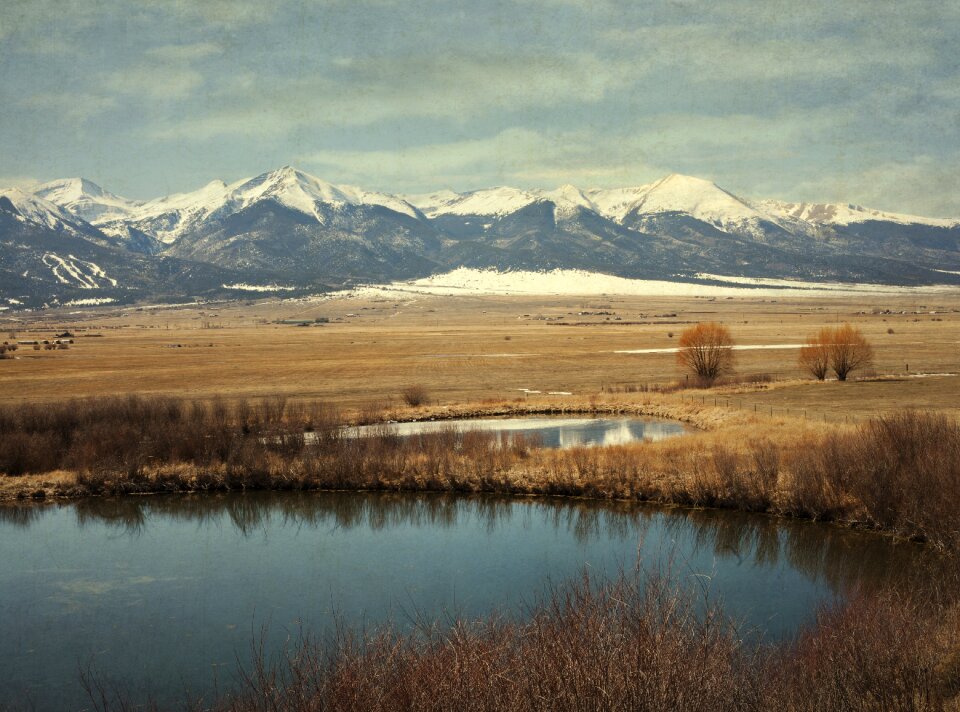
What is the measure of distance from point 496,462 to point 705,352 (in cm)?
4166

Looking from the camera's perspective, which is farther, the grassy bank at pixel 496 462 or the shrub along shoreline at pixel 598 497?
the grassy bank at pixel 496 462

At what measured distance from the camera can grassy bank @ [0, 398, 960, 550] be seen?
30094 mm

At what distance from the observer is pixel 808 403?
58156 mm

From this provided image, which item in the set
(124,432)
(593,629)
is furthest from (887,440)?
(124,432)

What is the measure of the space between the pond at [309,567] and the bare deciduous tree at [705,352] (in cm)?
4332

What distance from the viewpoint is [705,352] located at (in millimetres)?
76812

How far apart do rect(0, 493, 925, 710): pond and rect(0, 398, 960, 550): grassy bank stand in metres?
1.00

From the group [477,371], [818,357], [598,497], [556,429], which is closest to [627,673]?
[598,497]

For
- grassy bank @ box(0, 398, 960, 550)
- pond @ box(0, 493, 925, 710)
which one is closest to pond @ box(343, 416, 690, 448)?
grassy bank @ box(0, 398, 960, 550)

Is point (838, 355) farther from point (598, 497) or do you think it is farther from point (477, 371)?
point (598, 497)

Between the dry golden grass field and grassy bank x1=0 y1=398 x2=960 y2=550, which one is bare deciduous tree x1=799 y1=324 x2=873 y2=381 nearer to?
the dry golden grass field

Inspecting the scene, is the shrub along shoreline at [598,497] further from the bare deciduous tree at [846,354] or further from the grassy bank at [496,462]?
the bare deciduous tree at [846,354]

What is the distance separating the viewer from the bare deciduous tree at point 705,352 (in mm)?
76375

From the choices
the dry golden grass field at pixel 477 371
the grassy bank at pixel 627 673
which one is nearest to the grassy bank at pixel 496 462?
the grassy bank at pixel 627 673
